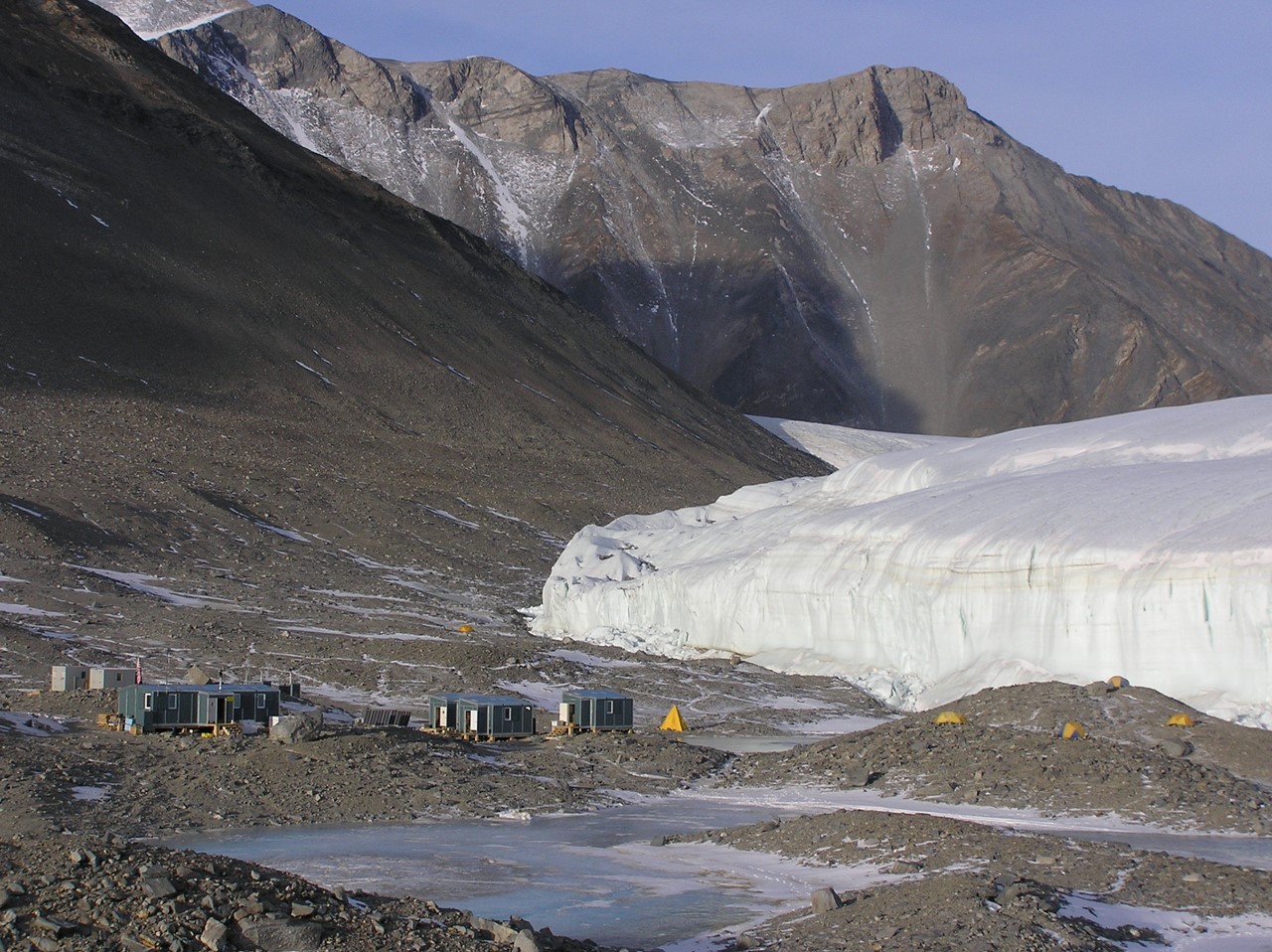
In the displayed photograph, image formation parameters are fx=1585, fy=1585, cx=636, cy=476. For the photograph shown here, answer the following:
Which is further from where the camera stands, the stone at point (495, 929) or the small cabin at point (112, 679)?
the small cabin at point (112, 679)

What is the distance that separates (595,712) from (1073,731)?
28.9 ft

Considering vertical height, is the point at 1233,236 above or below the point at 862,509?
above

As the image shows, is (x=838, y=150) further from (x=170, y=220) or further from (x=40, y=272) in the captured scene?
(x=40, y=272)

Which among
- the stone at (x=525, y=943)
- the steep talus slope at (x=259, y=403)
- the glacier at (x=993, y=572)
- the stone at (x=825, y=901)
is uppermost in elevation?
the steep talus slope at (x=259, y=403)

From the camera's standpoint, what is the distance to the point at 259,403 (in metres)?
68.4

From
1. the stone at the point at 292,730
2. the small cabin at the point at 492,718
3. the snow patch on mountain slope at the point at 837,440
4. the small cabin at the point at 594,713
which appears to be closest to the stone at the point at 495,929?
the stone at the point at 292,730

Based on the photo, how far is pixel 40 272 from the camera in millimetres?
69625

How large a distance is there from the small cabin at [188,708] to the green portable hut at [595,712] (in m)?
5.55

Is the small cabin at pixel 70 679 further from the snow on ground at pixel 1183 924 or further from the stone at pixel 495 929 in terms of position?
the snow on ground at pixel 1183 924

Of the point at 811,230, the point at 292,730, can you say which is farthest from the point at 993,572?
the point at 811,230

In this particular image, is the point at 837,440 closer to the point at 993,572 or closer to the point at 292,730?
the point at 993,572

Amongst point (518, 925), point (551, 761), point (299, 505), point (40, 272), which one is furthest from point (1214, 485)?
point (40, 272)

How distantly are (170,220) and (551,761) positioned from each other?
59.8m

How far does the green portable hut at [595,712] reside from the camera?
2881 cm
